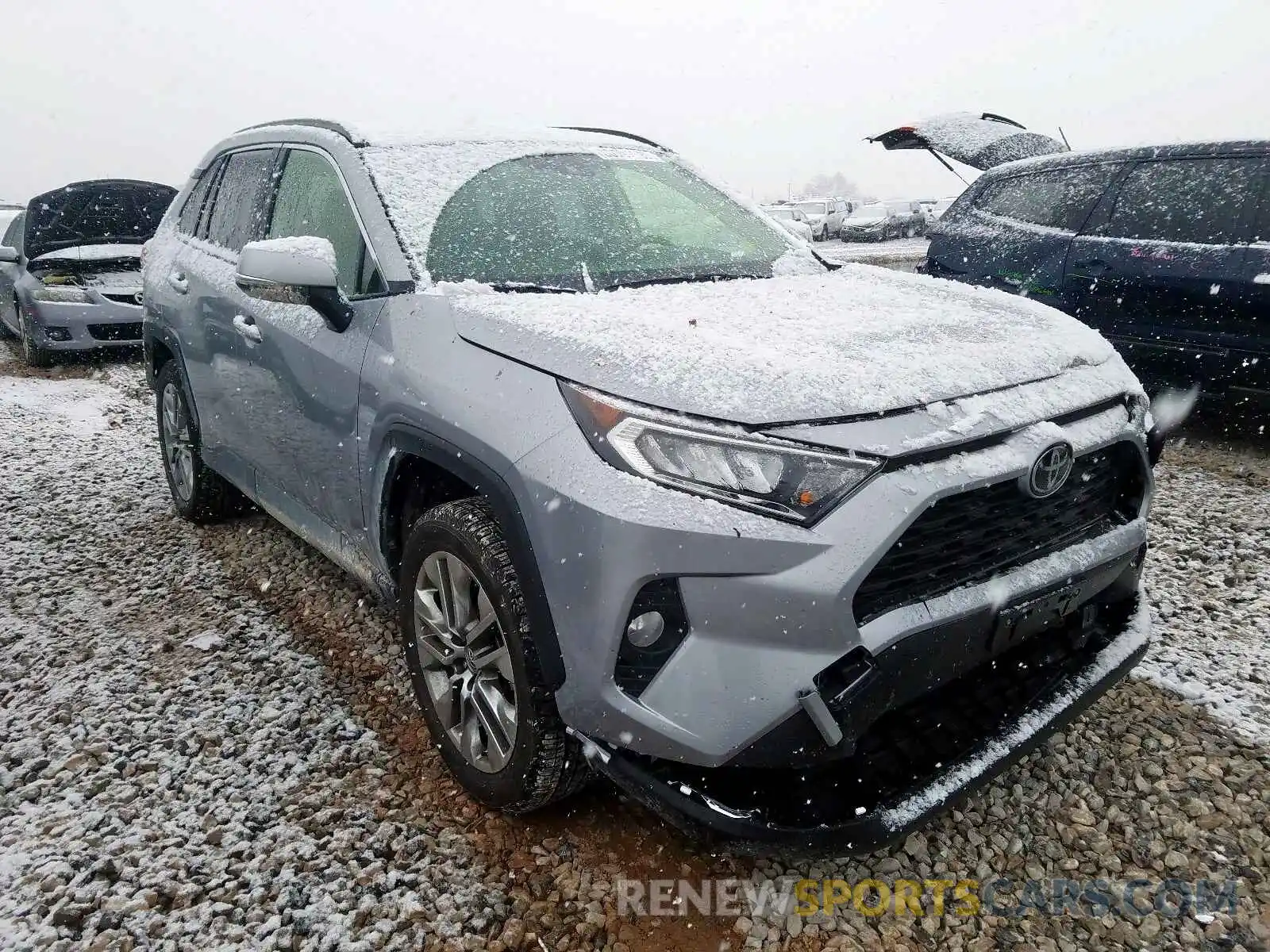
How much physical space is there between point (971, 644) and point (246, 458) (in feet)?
9.11

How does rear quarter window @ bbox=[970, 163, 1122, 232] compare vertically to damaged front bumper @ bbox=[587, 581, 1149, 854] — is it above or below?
above

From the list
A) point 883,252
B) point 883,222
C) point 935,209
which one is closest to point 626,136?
point 883,252

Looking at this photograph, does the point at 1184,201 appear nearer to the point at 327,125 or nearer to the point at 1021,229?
the point at 1021,229

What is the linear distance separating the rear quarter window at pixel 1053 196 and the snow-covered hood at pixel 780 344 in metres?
3.32

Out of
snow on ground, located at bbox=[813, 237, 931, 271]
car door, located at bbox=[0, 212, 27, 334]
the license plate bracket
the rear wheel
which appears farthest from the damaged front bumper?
car door, located at bbox=[0, 212, 27, 334]

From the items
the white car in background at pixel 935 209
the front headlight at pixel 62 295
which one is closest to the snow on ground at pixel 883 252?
the white car in background at pixel 935 209

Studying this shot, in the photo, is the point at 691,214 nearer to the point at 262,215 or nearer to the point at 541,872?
the point at 262,215

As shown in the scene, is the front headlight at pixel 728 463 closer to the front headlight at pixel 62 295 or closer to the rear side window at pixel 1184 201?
the rear side window at pixel 1184 201

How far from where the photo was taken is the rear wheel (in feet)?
27.4

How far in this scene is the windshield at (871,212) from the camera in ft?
86.7

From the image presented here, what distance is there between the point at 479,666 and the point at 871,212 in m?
27.0

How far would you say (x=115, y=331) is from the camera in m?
8.40

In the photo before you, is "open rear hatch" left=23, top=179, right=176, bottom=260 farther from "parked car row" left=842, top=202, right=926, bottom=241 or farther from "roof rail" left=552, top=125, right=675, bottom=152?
"parked car row" left=842, top=202, right=926, bottom=241

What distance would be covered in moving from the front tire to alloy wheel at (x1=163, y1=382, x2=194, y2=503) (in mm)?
2335
